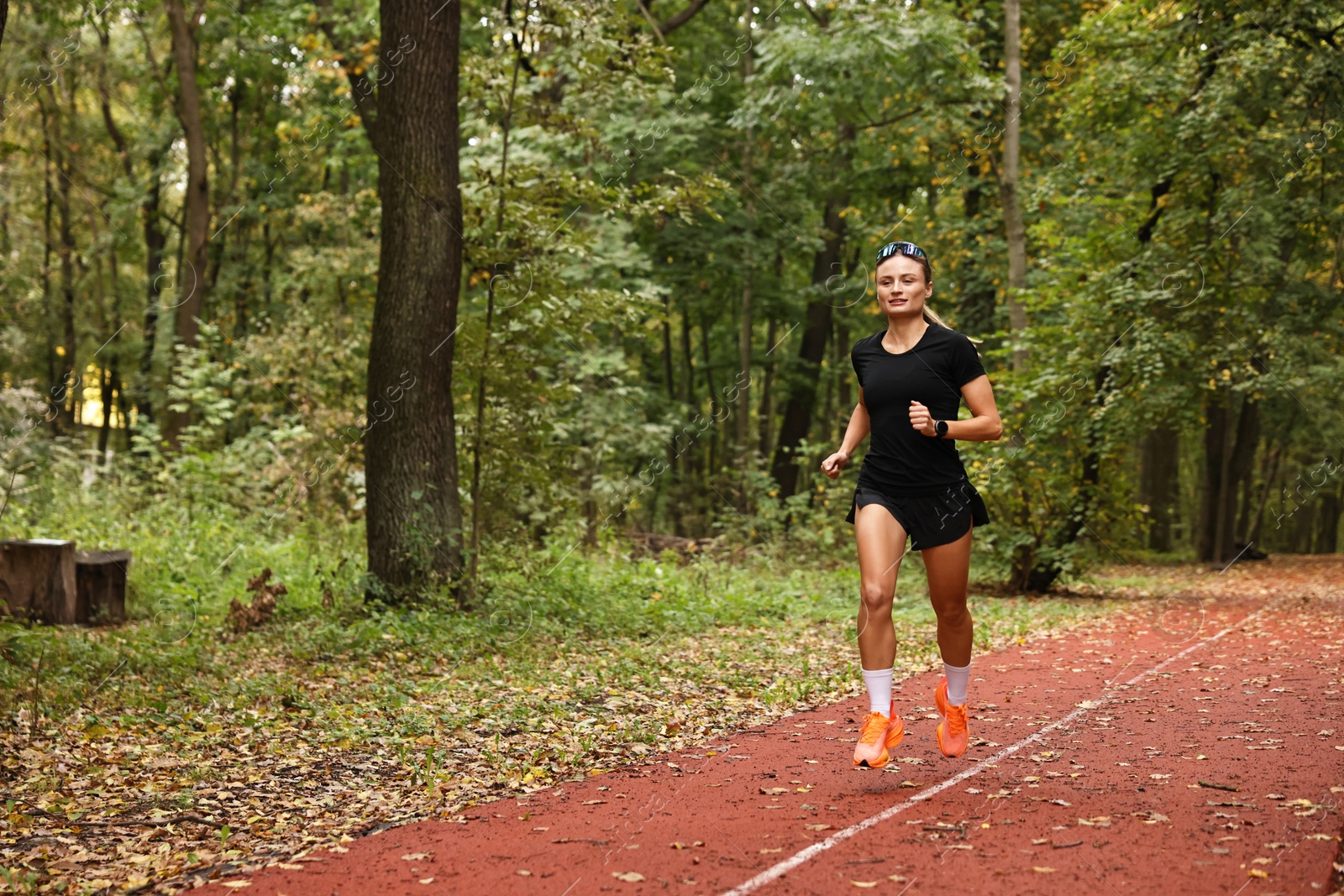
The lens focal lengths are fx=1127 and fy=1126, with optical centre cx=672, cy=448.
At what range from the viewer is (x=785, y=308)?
27.3m

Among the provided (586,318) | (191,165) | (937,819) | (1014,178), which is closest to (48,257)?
(191,165)

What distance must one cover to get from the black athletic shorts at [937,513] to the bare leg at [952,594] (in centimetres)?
5

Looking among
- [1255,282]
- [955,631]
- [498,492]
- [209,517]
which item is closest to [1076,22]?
[1255,282]

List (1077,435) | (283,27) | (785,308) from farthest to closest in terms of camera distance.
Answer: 1. (785,308)
2. (283,27)
3. (1077,435)

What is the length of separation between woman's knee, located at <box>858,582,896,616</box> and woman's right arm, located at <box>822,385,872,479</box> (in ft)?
1.93

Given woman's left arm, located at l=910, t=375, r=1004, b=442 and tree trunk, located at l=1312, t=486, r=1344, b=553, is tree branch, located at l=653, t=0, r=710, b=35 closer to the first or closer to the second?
woman's left arm, located at l=910, t=375, r=1004, b=442

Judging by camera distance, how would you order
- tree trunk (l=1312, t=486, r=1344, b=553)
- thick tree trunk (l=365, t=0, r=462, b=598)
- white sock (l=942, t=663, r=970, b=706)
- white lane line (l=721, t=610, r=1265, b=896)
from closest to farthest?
white lane line (l=721, t=610, r=1265, b=896)
white sock (l=942, t=663, r=970, b=706)
thick tree trunk (l=365, t=0, r=462, b=598)
tree trunk (l=1312, t=486, r=1344, b=553)

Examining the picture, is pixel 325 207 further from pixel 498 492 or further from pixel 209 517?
pixel 498 492

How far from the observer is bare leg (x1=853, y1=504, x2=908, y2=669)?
536 centimetres

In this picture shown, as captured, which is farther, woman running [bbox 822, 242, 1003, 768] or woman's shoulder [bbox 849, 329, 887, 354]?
woman's shoulder [bbox 849, 329, 887, 354]

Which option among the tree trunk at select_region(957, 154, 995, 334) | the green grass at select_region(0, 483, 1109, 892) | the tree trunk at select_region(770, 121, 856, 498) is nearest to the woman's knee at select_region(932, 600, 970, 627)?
the green grass at select_region(0, 483, 1109, 892)

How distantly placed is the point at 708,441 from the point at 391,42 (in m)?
29.0

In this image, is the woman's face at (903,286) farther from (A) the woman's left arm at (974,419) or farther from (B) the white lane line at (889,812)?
(B) the white lane line at (889,812)

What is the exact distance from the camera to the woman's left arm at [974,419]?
5.18m
